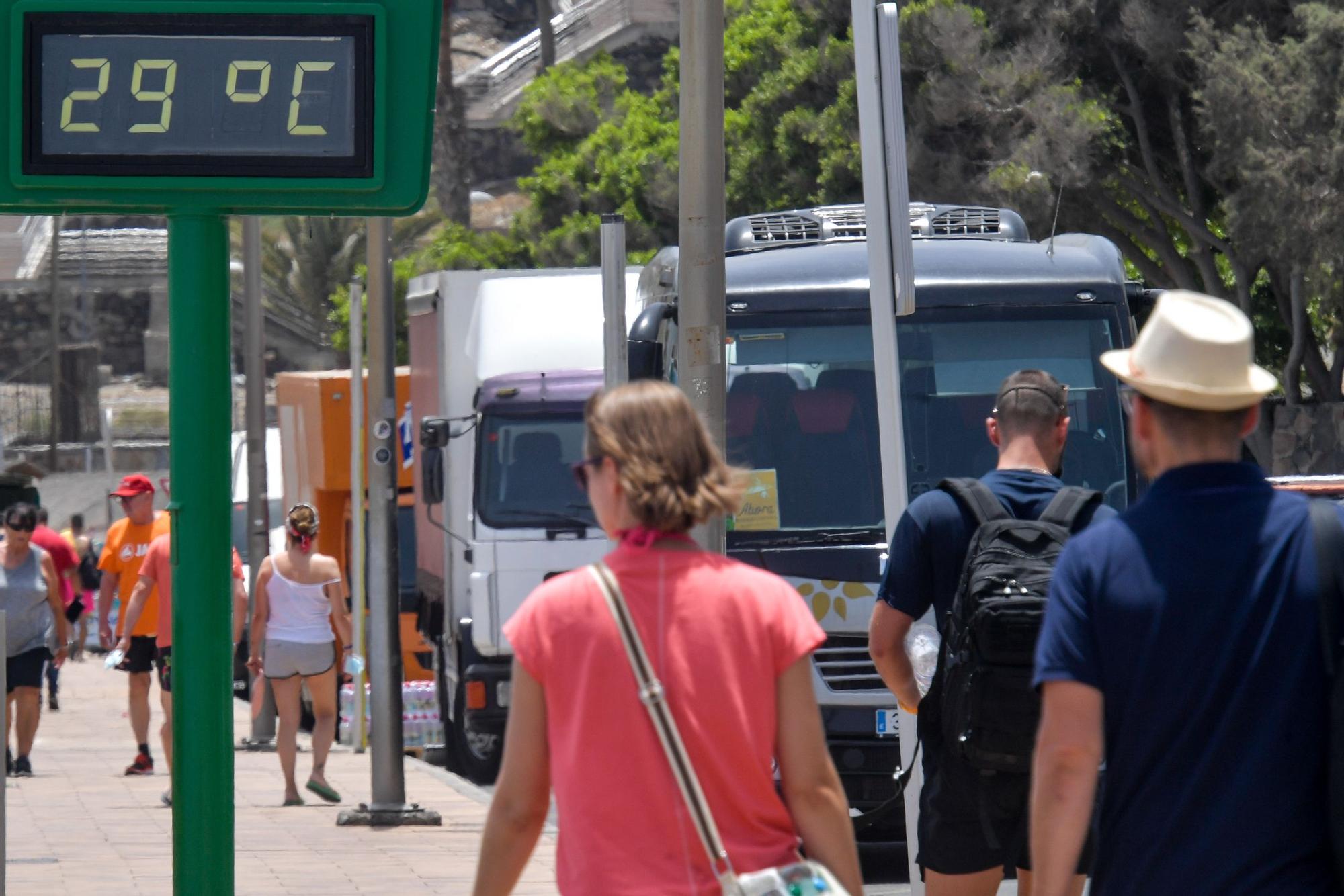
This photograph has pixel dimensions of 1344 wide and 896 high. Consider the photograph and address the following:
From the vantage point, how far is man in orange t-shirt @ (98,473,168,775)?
40.5 feet

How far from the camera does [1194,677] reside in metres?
3.11

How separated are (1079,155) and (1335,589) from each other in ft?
66.4

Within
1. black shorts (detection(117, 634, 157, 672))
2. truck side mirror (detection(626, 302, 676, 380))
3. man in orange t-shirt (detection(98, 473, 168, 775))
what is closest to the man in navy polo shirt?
truck side mirror (detection(626, 302, 676, 380))

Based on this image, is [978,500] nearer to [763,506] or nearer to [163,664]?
[763,506]

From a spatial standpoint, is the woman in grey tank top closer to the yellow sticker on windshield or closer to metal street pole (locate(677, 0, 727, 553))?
the yellow sticker on windshield

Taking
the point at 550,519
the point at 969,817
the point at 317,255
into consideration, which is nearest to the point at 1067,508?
the point at 969,817

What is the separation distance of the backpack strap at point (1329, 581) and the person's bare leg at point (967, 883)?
6.62ft

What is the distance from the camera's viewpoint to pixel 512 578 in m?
13.3

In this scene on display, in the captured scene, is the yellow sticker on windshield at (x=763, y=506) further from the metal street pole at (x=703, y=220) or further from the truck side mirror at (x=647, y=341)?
the metal street pole at (x=703, y=220)

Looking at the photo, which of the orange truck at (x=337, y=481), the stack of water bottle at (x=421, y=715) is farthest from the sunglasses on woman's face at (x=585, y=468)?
the orange truck at (x=337, y=481)

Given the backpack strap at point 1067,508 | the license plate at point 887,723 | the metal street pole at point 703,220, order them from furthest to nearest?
the license plate at point 887,723 < the metal street pole at point 703,220 < the backpack strap at point 1067,508

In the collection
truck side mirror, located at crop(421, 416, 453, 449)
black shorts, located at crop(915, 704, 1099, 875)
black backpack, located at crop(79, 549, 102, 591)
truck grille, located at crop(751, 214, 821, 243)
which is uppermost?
truck grille, located at crop(751, 214, 821, 243)

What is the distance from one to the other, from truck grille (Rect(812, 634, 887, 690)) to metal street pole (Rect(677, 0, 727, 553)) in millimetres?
1498

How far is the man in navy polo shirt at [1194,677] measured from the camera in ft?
10.1
